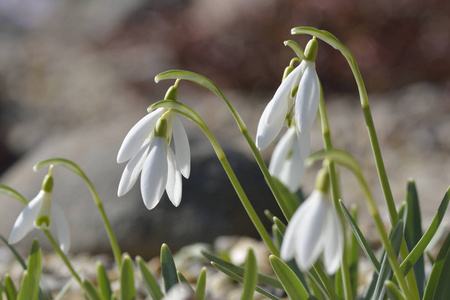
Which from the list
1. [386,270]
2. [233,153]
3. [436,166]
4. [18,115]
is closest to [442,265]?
[386,270]

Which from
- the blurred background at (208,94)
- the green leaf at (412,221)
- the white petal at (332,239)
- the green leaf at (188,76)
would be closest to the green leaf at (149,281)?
the green leaf at (188,76)

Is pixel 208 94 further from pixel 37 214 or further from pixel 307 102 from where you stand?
pixel 307 102

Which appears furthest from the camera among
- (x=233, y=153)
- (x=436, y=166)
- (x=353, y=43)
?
(x=353, y=43)

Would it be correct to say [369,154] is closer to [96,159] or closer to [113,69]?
[96,159]

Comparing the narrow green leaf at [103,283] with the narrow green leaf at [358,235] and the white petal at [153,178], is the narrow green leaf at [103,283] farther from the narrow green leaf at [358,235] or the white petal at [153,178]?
the narrow green leaf at [358,235]

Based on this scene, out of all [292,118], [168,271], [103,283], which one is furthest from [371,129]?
[103,283]

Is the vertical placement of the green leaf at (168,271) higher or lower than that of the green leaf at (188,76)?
lower

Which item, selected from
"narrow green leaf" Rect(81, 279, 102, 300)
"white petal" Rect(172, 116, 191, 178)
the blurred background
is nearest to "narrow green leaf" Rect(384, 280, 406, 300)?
"white petal" Rect(172, 116, 191, 178)
